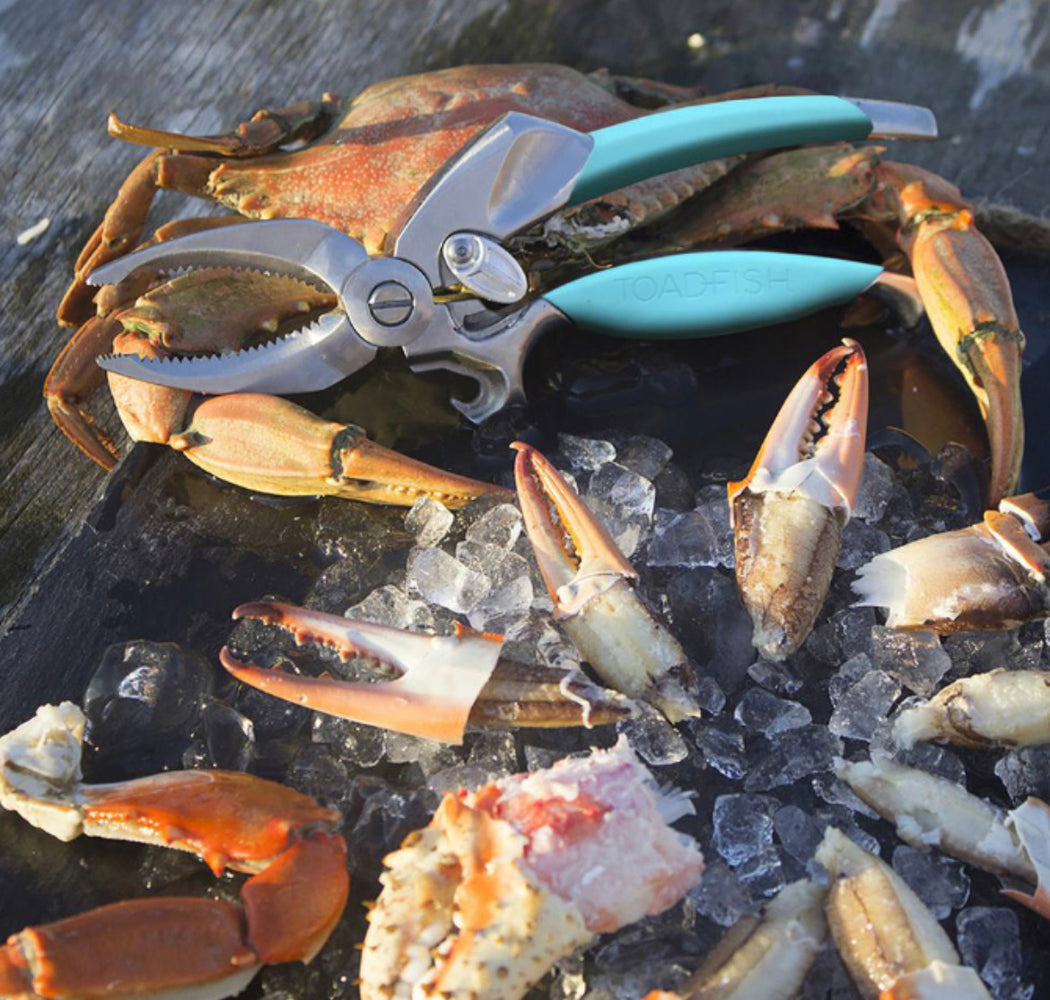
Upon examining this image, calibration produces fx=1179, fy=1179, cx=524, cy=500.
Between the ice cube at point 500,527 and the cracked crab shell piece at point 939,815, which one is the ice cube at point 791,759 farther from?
the ice cube at point 500,527

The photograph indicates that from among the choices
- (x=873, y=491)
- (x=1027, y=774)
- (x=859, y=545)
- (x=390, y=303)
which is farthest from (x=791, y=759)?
(x=390, y=303)

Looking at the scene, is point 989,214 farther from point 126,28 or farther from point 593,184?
point 126,28

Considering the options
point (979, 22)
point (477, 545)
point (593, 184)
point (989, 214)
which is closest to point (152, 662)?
point (477, 545)

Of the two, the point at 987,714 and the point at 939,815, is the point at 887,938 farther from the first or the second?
the point at 987,714

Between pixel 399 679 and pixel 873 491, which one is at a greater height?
pixel 399 679

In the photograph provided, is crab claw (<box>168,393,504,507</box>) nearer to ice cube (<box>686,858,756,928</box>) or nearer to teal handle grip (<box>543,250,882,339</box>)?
teal handle grip (<box>543,250,882,339</box>)

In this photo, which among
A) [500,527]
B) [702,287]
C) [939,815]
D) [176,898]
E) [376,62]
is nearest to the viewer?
[176,898]
